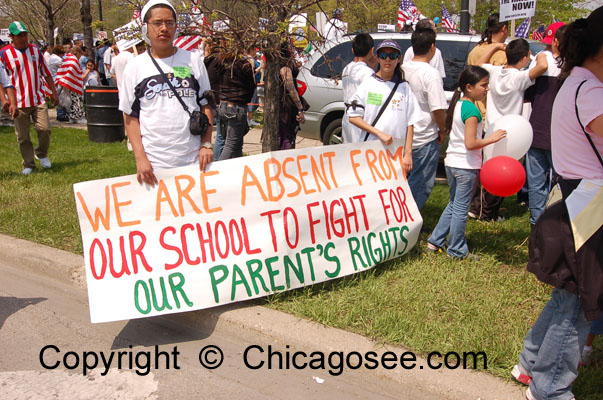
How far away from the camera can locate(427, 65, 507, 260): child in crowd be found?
4.54 m

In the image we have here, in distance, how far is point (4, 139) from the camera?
37.5 feet

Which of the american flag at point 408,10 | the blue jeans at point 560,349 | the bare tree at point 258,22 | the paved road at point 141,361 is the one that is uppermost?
the american flag at point 408,10

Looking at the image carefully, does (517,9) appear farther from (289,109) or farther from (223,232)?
(223,232)

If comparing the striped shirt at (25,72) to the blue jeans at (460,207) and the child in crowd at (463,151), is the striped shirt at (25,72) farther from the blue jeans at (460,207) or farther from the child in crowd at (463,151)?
the blue jeans at (460,207)

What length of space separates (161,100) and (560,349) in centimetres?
277

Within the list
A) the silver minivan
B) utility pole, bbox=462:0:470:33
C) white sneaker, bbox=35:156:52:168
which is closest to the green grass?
white sneaker, bbox=35:156:52:168

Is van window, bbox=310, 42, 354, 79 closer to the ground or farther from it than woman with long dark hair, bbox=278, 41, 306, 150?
farther from it

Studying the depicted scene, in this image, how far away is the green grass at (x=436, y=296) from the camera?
3434 mm

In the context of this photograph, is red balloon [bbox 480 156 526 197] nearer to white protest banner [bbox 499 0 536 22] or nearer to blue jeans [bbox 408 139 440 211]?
blue jeans [bbox 408 139 440 211]

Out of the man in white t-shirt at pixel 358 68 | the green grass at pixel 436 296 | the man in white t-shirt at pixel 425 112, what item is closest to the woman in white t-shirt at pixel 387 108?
the man in white t-shirt at pixel 425 112

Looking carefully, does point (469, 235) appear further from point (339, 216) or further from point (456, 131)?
point (339, 216)

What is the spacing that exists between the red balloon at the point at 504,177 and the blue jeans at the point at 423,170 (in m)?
1.25

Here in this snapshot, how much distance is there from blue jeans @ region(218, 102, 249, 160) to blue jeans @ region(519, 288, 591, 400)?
4467 mm

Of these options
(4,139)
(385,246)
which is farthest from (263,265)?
(4,139)
